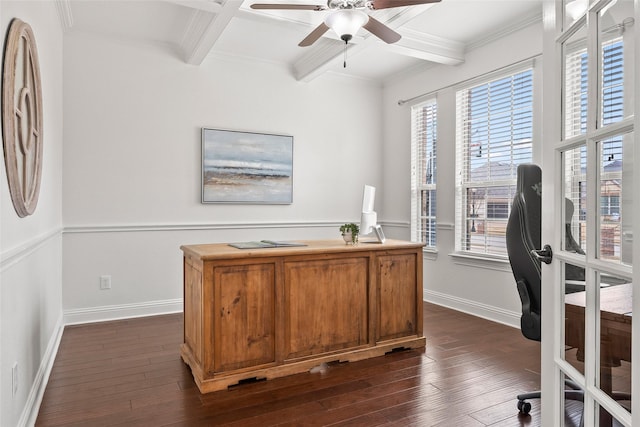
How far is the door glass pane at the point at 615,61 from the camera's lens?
95 centimetres

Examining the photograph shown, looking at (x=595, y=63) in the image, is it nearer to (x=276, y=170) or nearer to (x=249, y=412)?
(x=249, y=412)

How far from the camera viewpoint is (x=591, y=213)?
111 centimetres

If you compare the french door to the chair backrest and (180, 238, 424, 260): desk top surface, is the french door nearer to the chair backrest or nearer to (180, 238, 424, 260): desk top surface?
the chair backrest

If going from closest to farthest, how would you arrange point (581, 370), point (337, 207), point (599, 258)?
point (599, 258)
point (581, 370)
point (337, 207)

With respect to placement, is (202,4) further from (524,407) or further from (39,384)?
(524,407)

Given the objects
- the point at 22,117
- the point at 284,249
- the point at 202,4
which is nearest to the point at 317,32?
the point at 202,4

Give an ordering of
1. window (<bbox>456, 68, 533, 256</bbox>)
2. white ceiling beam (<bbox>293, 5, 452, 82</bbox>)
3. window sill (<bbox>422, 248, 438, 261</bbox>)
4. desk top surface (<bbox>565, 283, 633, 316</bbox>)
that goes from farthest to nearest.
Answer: window sill (<bbox>422, 248, 438, 261</bbox>), window (<bbox>456, 68, 533, 256</bbox>), white ceiling beam (<bbox>293, 5, 452, 82</bbox>), desk top surface (<bbox>565, 283, 633, 316</bbox>)

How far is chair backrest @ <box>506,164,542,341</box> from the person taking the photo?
222 centimetres

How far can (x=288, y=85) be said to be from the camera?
16.1ft

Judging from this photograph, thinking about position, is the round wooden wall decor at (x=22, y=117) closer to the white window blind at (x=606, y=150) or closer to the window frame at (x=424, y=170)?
the white window blind at (x=606, y=150)

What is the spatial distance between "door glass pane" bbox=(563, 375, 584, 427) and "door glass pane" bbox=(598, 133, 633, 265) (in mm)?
480

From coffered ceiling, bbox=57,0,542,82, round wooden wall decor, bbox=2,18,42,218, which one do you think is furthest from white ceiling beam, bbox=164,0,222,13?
round wooden wall decor, bbox=2,18,42,218

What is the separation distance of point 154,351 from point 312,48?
3.31 meters

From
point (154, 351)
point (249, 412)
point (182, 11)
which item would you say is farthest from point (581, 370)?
point (182, 11)
